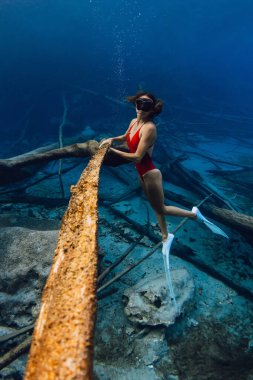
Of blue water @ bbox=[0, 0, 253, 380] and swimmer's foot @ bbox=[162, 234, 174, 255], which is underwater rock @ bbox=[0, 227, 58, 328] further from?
swimmer's foot @ bbox=[162, 234, 174, 255]

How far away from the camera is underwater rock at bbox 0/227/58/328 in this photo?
3588 millimetres

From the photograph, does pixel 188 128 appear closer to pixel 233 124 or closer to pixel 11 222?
pixel 233 124

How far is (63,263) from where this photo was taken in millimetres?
1334

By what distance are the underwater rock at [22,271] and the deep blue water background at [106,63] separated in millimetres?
5065

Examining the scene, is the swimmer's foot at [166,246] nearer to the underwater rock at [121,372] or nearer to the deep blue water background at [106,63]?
the underwater rock at [121,372]

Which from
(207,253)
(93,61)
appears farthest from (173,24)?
(207,253)

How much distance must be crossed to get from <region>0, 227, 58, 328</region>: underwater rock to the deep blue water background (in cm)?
506

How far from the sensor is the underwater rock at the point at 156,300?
11.9 feet

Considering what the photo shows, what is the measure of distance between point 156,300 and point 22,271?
86.9 inches

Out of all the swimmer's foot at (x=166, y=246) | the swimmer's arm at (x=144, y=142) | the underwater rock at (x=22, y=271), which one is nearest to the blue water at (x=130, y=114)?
the underwater rock at (x=22, y=271)

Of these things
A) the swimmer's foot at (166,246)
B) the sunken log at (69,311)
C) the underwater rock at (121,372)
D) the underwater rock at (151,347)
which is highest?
the sunken log at (69,311)

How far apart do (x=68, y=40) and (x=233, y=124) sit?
4914cm

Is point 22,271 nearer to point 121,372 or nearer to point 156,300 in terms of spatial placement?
point 121,372

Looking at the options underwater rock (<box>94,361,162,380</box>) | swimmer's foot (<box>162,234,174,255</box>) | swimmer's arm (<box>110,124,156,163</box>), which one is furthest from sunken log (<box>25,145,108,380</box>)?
underwater rock (<box>94,361,162,380</box>)
